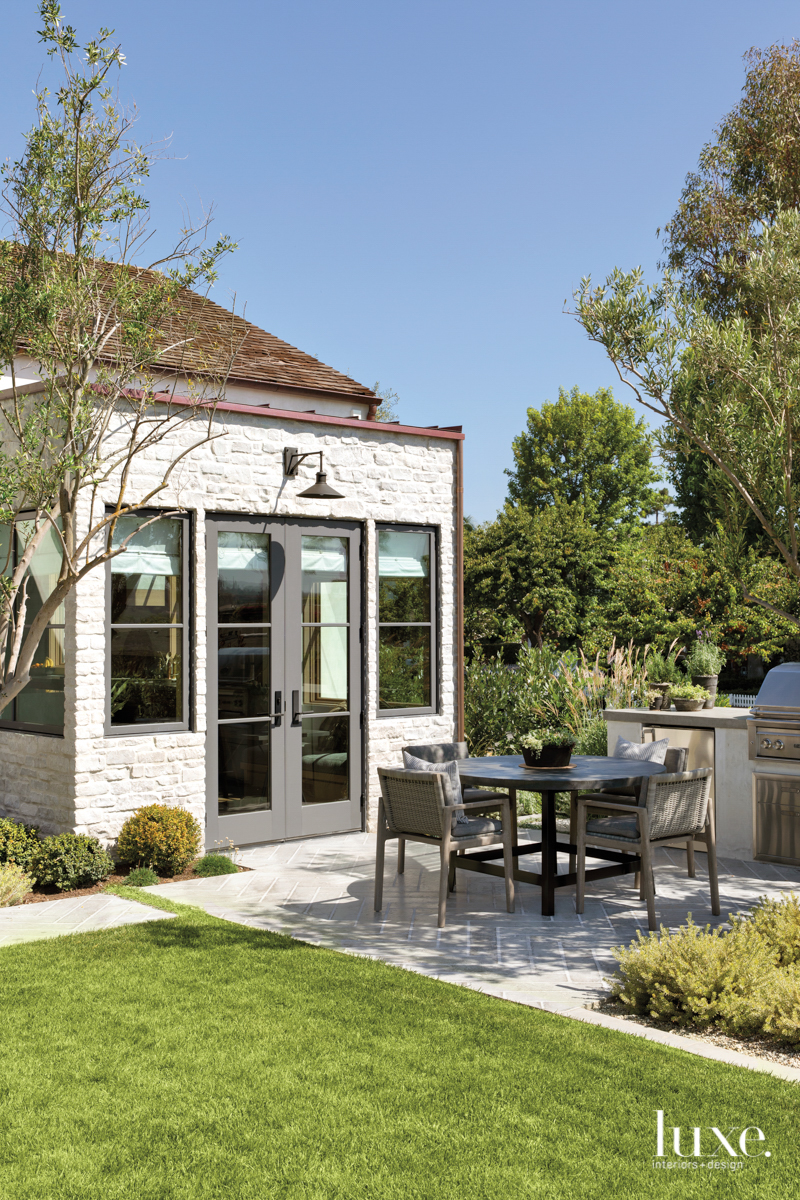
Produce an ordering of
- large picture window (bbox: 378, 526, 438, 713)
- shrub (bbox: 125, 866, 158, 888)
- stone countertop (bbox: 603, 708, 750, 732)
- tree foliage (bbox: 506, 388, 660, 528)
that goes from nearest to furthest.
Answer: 1. shrub (bbox: 125, 866, 158, 888)
2. stone countertop (bbox: 603, 708, 750, 732)
3. large picture window (bbox: 378, 526, 438, 713)
4. tree foliage (bbox: 506, 388, 660, 528)

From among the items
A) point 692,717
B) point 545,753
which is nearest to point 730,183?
point 692,717

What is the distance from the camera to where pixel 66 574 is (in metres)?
6.42

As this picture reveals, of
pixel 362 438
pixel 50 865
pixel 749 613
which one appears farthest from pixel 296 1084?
pixel 749 613

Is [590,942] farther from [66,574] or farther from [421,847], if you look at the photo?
[66,574]

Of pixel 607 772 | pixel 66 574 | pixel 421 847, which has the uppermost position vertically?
pixel 66 574

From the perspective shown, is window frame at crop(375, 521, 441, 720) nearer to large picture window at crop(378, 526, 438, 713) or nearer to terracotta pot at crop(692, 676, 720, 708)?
large picture window at crop(378, 526, 438, 713)

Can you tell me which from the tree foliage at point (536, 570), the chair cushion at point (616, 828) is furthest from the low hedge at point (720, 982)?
the tree foliage at point (536, 570)

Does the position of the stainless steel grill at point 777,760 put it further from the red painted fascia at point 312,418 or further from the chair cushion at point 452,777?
the red painted fascia at point 312,418

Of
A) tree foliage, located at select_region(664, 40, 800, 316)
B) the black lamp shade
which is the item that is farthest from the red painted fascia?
tree foliage, located at select_region(664, 40, 800, 316)

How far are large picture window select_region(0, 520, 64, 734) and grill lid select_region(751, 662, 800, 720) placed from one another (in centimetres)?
532

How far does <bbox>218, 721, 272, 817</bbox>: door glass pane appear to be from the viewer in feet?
27.7

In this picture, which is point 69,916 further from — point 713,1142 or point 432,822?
point 713,1142

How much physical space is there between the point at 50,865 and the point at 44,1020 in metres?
2.66

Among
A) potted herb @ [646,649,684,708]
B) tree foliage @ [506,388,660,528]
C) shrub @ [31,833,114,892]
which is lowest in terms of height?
shrub @ [31,833,114,892]
